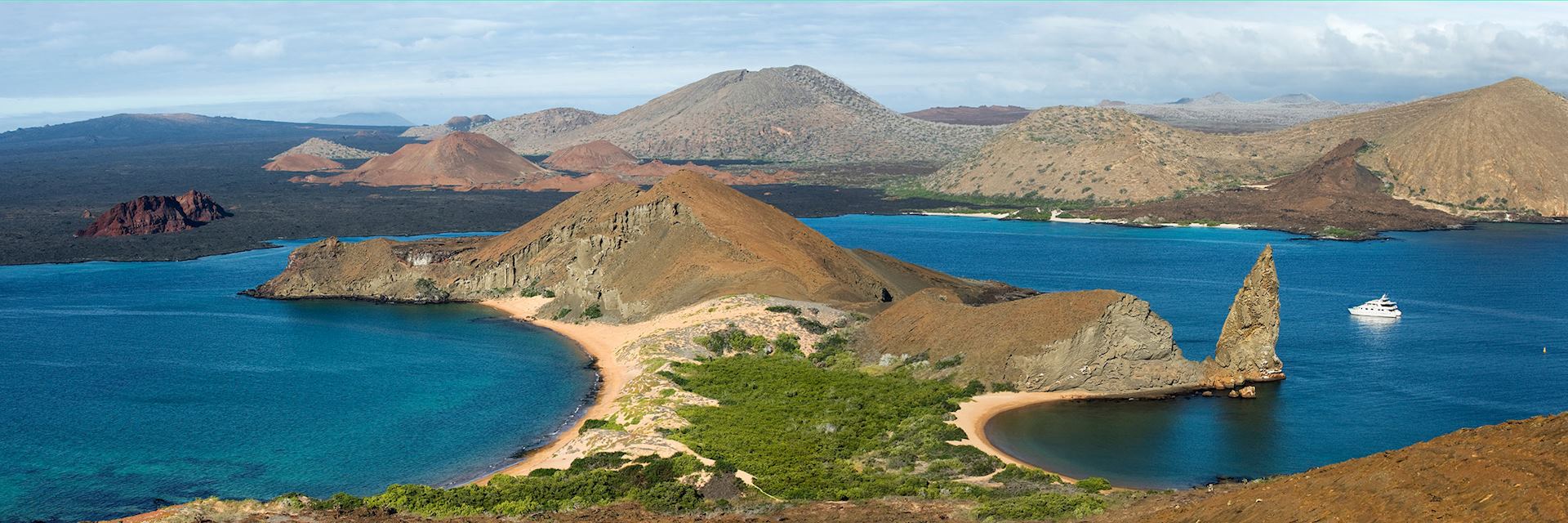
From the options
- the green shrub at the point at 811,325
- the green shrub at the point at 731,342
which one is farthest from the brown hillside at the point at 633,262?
the green shrub at the point at 731,342

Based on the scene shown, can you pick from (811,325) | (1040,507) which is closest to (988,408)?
(811,325)

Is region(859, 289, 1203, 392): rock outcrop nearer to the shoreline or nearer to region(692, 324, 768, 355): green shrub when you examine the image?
region(692, 324, 768, 355): green shrub

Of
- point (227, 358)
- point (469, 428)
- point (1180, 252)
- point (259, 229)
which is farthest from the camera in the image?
point (259, 229)

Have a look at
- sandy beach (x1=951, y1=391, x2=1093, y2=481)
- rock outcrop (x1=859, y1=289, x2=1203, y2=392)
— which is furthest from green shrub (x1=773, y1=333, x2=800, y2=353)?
sandy beach (x1=951, y1=391, x2=1093, y2=481)

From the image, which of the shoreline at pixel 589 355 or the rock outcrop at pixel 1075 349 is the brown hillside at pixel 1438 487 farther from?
the rock outcrop at pixel 1075 349

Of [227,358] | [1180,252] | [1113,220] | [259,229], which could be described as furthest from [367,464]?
[1113,220]

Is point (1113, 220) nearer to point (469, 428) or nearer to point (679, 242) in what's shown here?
point (679, 242)
